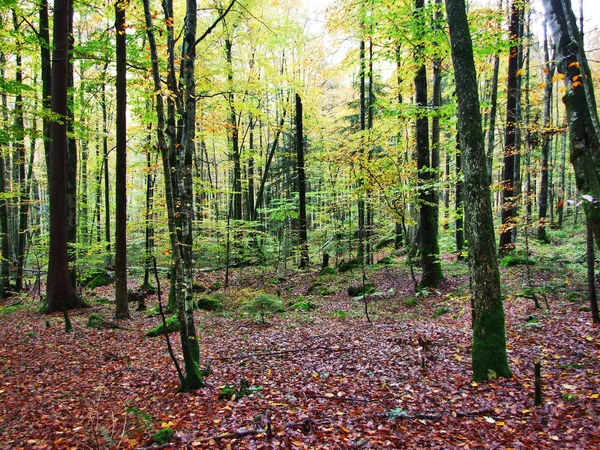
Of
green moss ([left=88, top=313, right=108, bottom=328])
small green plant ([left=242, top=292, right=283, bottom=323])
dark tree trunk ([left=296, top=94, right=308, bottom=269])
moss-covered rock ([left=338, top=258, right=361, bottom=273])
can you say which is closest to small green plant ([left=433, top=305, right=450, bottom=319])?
small green plant ([left=242, top=292, right=283, bottom=323])

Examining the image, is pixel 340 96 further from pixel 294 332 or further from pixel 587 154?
pixel 587 154

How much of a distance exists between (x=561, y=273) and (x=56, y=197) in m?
15.8

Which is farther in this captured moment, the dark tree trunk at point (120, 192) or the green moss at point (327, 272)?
the green moss at point (327, 272)

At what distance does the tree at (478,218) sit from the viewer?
4996 millimetres

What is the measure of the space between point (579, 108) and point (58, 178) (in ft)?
41.4

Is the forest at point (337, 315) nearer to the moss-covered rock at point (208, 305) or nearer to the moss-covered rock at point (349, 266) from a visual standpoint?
the moss-covered rock at point (208, 305)

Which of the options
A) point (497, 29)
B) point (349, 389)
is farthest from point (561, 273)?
point (349, 389)

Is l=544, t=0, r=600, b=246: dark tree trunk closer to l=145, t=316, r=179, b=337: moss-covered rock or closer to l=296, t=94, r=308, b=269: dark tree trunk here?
l=145, t=316, r=179, b=337: moss-covered rock

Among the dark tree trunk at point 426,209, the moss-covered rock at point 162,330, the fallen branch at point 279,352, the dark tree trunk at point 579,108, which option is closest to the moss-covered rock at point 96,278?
the moss-covered rock at point 162,330

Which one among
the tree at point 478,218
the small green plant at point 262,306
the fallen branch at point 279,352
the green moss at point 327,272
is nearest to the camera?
the tree at point 478,218

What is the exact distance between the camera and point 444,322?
8609mm

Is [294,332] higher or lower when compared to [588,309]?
lower

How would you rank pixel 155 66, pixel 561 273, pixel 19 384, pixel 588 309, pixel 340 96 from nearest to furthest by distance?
pixel 155 66
pixel 19 384
pixel 588 309
pixel 561 273
pixel 340 96

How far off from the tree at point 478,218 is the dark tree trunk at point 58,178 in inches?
423
